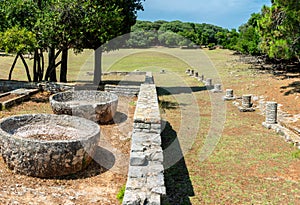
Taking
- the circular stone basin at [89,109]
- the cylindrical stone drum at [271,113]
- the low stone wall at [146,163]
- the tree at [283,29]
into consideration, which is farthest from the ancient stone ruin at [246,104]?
the low stone wall at [146,163]

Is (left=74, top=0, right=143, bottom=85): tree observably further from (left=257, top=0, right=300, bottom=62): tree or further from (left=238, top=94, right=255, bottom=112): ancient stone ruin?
(left=257, top=0, right=300, bottom=62): tree

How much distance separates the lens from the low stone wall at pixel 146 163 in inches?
174

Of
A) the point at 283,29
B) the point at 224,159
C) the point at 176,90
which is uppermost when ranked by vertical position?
the point at 283,29

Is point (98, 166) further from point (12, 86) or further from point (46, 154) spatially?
point (12, 86)

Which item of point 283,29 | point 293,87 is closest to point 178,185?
point 283,29

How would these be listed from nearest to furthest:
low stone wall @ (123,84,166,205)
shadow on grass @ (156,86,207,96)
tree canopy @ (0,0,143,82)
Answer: low stone wall @ (123,84,166,205) → tree canopy @ (0,0,143,82) → shadow on grass @ (156,86,207,96)

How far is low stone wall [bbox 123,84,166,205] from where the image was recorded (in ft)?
14.5

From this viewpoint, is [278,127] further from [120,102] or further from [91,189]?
[91,189]

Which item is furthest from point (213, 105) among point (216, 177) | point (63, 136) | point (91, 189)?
point (91, 189)

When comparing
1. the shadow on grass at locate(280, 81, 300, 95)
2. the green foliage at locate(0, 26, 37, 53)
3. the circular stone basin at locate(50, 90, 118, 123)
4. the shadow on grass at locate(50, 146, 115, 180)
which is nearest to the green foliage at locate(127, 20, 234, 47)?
the shadow on grass at locate(280, 81, 300, 95)

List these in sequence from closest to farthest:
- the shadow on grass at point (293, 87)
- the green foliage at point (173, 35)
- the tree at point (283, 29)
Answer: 1. the tree at point (283, 29)
2. the shadow on grass at point (293, 87)
3. the green foliage at point (173, 35)

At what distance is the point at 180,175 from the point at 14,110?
22.1ft

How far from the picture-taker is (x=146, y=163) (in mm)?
5590

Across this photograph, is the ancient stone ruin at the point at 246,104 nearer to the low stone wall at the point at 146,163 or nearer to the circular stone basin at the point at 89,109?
the circular stone basin at the point at 89,109
